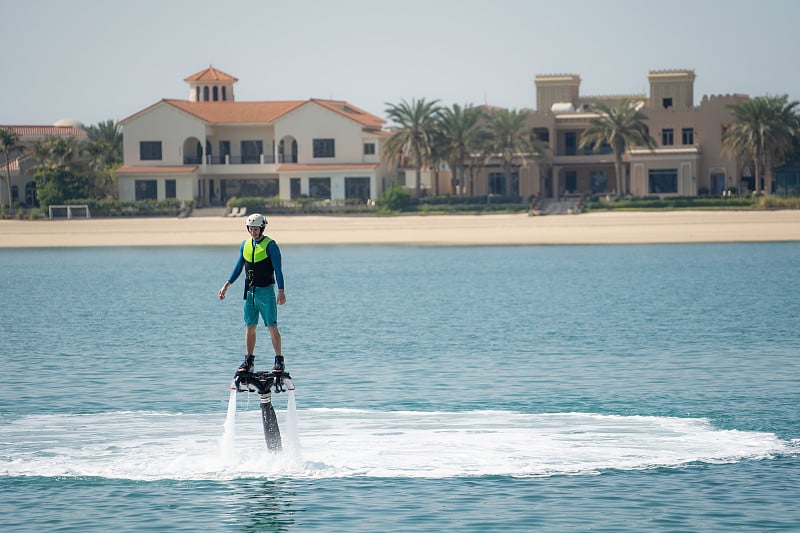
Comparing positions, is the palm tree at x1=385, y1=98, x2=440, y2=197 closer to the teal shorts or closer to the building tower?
the building tower

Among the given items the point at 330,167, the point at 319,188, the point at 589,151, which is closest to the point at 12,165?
the point at 319,188

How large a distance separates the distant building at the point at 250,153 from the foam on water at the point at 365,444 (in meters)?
90.7

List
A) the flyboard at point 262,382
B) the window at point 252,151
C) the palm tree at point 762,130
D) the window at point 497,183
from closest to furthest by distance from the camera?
the flyboard at point 262,382 → the palm tree at point 762,130 → the window at point 497,183 → the window at point 252,151

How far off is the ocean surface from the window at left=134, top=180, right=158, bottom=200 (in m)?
64.3

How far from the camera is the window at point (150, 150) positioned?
11919 centimetres

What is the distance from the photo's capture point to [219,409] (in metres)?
25.5

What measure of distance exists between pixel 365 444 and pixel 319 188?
94906 millimetres

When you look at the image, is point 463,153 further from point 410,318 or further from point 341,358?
point 341,358

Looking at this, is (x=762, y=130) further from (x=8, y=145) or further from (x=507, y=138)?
(x=8, y=145)

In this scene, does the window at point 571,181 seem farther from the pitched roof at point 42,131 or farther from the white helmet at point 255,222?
the white helmet at point 255,222

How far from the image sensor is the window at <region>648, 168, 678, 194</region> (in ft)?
366

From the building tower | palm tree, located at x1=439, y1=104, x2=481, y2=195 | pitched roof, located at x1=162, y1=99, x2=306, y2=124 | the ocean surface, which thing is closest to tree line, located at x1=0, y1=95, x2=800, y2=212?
palm tree, located at x1=439, y1=104, x2=481, y2=195

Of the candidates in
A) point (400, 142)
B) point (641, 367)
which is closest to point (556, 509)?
point (641, 367)

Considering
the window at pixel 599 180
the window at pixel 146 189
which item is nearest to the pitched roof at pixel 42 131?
the window at pixel 146 189
